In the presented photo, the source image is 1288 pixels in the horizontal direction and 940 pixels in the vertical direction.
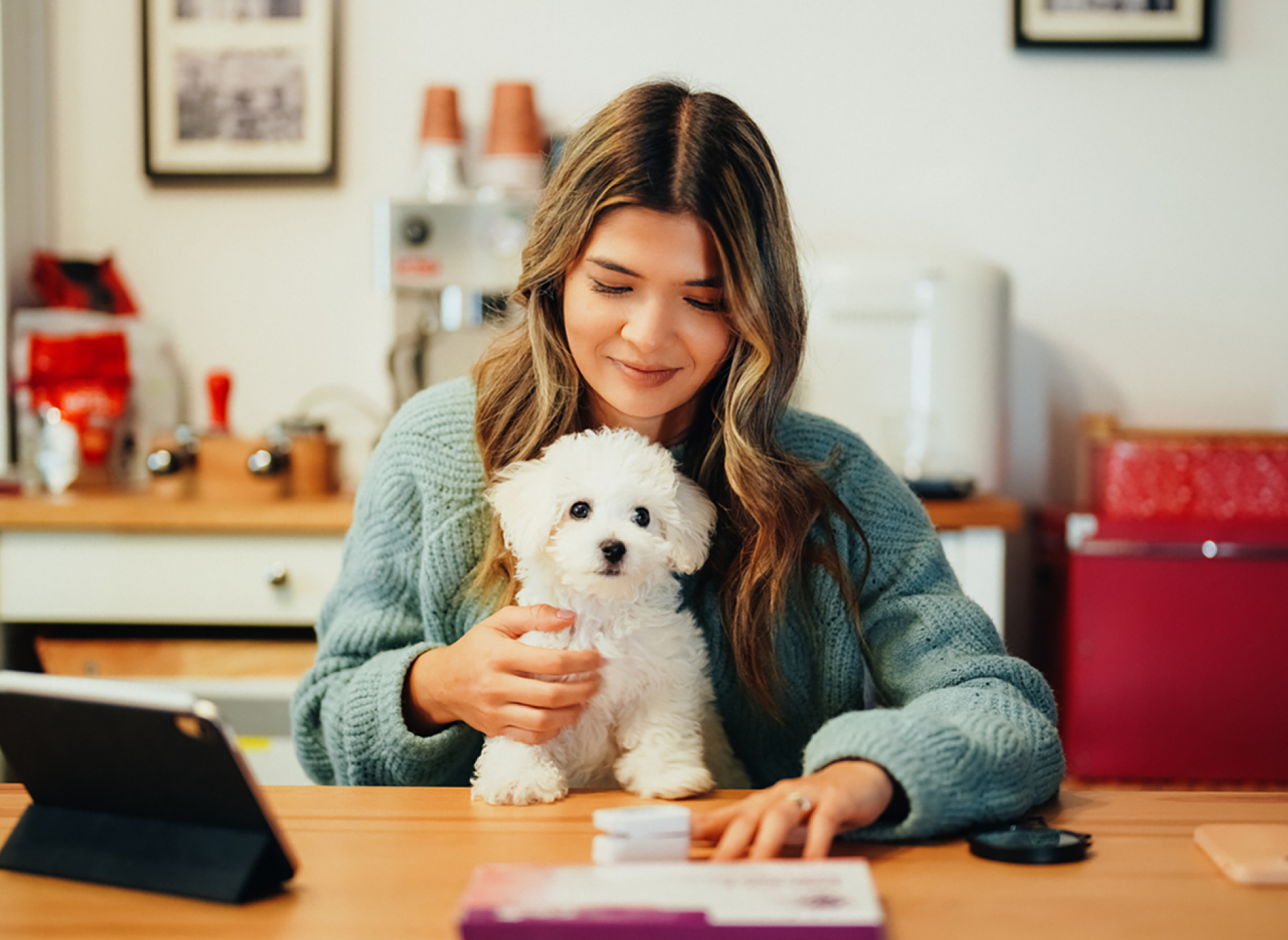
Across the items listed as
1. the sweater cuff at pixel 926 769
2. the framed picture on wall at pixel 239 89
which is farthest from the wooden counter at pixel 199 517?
the sweater cuff at pixel 926 769

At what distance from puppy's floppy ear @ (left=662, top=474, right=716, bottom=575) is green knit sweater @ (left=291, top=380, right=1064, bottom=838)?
0.15m

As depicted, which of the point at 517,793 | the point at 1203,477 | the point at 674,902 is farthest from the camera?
the point at 1203,477

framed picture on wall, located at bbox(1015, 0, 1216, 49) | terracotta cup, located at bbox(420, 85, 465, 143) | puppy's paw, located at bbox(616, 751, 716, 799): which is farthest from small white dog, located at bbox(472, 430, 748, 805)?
framed picture on wall, located at bbox(1015, 0, 1216, 49)

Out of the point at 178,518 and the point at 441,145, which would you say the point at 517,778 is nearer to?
the point at 178,518

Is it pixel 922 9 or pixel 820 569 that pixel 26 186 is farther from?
pixel 820 569

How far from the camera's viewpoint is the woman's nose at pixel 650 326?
3.05 ft

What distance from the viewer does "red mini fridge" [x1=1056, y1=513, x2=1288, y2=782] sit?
76.7 inches

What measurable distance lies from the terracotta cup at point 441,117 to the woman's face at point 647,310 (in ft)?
4.81

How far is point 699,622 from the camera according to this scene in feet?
3.40

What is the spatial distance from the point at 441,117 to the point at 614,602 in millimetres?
1750

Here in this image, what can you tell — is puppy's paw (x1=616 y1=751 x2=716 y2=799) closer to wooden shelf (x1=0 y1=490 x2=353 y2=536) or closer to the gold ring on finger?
the gold ring on finger

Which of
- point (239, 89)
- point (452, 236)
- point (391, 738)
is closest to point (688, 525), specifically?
point (391, 738)

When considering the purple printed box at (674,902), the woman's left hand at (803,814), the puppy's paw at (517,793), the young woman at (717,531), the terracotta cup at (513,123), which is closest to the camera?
the purple printed box at (674,902)

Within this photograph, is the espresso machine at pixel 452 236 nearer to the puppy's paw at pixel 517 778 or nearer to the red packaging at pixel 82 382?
the red packaging at pixel 82 382
